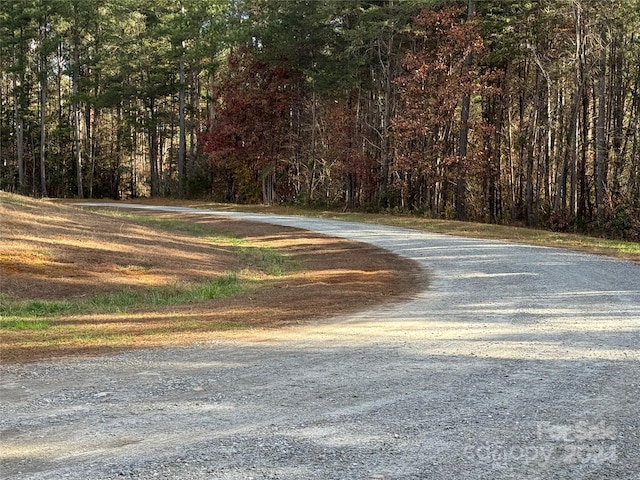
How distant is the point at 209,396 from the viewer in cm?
481

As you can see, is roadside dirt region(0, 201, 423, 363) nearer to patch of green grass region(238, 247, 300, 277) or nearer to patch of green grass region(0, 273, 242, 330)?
patch of green grass region(238, 247, 300, 277)

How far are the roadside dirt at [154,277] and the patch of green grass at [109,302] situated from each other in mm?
345

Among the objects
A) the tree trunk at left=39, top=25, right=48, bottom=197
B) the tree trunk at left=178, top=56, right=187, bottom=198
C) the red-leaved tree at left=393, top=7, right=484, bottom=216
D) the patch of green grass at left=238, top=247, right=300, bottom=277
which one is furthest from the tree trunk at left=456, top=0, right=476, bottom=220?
the tree trunk at left=39, top=25, right=48, bottom=197

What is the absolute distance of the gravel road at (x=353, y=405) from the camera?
3.51 m

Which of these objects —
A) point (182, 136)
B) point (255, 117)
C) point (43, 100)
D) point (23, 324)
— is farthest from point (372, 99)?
point (23, 324)

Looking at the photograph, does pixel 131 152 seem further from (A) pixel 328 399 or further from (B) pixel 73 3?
(A) pixel 328 399

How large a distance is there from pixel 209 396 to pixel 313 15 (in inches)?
1269

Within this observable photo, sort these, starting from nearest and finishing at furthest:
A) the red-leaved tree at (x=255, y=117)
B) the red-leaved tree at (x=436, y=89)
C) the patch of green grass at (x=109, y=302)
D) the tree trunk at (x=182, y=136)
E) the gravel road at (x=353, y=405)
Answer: the gravel road at (x=353, y=405), the patch of green grass at (x=109, y=302), the red-leaved tree at (x=436, y=89), the red-leaved tree at (x=255, y=117), the tree trunk at (x=182, y=136)

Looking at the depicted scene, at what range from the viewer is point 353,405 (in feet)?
14.9

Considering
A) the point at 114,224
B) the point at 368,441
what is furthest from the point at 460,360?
the point at 114,224

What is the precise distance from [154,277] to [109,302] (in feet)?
7.06

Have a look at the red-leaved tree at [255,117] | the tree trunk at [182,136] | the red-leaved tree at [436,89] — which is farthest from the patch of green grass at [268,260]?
the tree trunk at [182,136]

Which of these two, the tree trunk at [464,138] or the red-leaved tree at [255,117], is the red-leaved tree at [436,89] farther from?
the red-leaved tree at [255,117]

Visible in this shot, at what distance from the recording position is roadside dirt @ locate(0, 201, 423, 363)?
7500 mm
